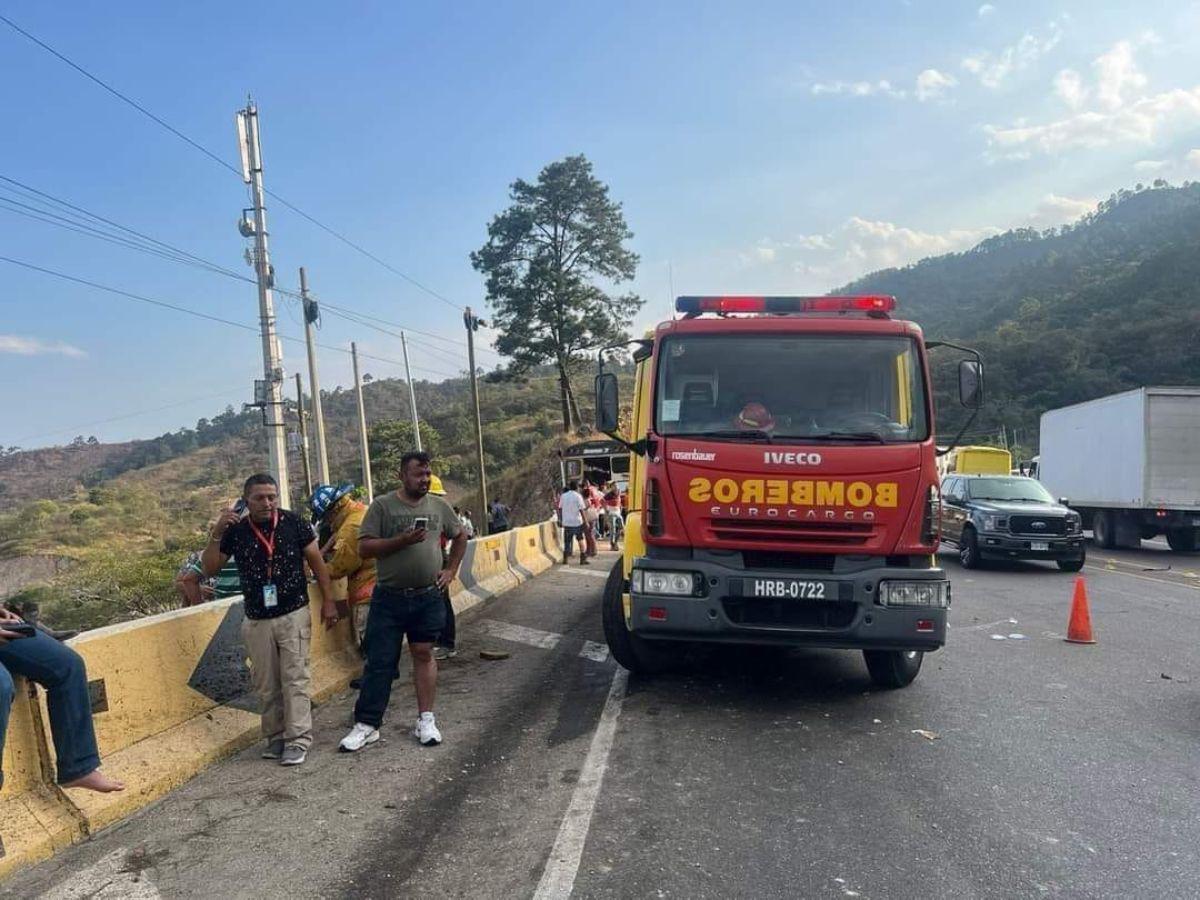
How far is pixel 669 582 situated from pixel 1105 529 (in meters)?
17.7

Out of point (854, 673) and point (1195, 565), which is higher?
point (854, 673)

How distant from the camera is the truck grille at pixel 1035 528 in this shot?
13.7 meters

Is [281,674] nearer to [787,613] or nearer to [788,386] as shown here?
[787,613]

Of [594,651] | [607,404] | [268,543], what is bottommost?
[594,651]

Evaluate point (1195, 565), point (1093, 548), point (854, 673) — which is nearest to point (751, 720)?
point (854, 673)

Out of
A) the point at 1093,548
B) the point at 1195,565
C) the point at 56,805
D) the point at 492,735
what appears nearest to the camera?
the point at 56,805

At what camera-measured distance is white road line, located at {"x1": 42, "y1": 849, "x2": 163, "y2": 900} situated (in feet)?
10.9

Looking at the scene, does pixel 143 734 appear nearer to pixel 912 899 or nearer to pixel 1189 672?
pixel 912 899

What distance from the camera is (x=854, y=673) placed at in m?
6.79

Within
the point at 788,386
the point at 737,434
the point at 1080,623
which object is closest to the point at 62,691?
the point at 737,434

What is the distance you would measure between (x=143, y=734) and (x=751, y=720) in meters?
3.59

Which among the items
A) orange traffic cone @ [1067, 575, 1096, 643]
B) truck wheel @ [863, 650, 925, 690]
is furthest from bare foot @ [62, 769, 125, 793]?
orange traffic cone @ [1067, 575, 1096, 643]

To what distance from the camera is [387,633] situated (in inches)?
203

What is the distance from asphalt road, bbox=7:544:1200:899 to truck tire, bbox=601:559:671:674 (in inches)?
6.7
